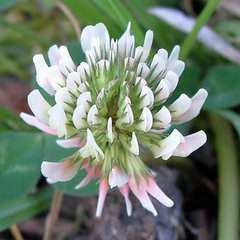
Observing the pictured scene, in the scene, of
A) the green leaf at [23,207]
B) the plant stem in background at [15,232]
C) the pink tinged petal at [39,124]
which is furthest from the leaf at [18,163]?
the pink tinged petal at [39,124]

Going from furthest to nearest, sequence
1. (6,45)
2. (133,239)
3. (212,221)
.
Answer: (6,45)
(212,221)
(133,239)

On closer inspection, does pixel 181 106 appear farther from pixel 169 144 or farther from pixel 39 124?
pixel 39 124

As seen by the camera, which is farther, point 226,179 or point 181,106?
point 226,179

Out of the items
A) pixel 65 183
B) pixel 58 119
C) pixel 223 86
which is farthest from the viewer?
pixel 223 86

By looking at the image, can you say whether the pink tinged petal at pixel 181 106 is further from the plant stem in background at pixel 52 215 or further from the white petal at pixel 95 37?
the plant stem in background at pixel 52 215

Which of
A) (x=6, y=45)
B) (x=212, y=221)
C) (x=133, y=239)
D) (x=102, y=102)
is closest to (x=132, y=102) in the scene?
(x=102, y=102)

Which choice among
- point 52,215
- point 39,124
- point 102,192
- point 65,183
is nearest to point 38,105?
point 39,124

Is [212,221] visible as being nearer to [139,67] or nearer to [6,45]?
[139,67]
